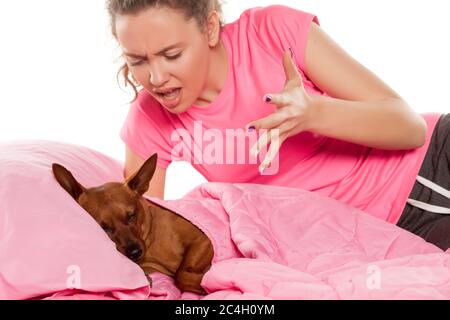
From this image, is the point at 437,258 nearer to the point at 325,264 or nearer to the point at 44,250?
the point at 325,264

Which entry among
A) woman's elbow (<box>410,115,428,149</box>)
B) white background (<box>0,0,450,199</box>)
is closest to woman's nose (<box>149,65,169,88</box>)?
woman's elbow (<box>410,115,428,149</box>)

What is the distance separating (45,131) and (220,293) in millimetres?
1520

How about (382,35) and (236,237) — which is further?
(382,35)

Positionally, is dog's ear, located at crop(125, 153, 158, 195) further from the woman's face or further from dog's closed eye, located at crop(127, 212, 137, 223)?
the woman's face

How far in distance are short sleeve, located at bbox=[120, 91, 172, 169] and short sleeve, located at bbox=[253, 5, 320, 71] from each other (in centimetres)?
35

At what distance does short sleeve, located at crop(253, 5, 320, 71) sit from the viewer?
5.95 ft

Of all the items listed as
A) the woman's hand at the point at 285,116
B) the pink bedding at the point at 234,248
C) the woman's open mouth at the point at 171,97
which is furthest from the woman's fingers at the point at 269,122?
the woman's open mouth at the point at 171,97

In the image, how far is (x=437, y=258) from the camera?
4.60 feet

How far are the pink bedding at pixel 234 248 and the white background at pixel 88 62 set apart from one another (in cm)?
88

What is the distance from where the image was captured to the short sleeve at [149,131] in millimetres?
1956

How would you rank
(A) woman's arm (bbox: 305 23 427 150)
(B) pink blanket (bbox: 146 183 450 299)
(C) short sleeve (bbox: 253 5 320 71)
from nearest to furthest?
(B) pink blanket (bbox: 146 183 450 299) → (A) woman's arm (bbox: 305 23 427 150) → (C) short sleeve (bbox: 253 5 320 71)

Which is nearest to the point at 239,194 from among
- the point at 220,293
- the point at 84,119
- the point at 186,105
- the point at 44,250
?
the point at 186,105

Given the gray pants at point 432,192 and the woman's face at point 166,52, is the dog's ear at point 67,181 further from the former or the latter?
the gray pants at point 432,192
